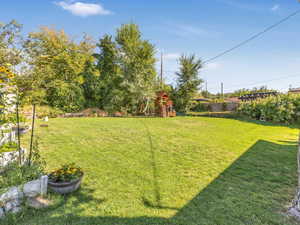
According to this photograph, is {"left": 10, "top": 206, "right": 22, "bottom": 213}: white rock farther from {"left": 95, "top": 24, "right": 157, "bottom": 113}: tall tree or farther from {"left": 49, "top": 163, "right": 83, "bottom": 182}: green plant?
{"left": 95, "top": 24, "right": 157, "bottom": 113}: tall tree

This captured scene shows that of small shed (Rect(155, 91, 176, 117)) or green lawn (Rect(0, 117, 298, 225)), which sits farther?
small shed (Rect(155, 91, 176, 117))

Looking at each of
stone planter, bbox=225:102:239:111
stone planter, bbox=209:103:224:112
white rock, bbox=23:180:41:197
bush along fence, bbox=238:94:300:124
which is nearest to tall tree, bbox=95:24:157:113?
stone planter, bbox=209:103:224:112

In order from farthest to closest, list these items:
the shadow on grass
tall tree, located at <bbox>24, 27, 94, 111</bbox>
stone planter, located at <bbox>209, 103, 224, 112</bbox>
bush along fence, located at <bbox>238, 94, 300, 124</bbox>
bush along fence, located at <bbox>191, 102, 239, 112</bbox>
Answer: stone planter, located at <bbox>209, 103, 224, 112</bbox>
bush along fence, located at <bbox>191, 102, 239, 112</bbox>
tall tree, located at <bbox>24, 27, 94, 111</bbox>
bush along fence, located at <bbox>238, 94, 300, 124</bbox>
the shadow on grass

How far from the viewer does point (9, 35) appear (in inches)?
87.4

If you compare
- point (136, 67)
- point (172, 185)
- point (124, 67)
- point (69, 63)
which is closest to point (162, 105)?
point (136, 67)

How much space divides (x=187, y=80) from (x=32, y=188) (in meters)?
13.0

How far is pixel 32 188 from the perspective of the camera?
1.86 metres

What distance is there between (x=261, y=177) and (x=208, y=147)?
1.66m

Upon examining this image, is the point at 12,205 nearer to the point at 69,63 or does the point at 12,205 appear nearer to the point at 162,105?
the point at 162,105

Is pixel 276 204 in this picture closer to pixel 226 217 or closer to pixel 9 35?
pixel 226 217

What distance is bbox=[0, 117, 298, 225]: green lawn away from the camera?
66.1 inches

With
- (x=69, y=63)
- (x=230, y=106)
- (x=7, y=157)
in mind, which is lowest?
(x=7, y=157)

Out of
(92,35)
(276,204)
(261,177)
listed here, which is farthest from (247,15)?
(92,35)

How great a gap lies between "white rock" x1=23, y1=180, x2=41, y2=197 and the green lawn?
18 cm
